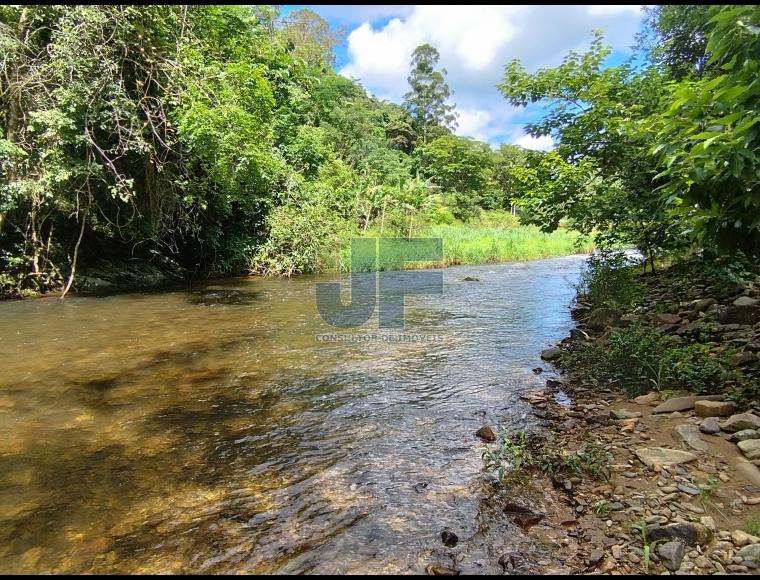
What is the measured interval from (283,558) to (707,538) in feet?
7.73

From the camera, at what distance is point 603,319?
724 cm

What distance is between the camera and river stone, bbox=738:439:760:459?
3.05m

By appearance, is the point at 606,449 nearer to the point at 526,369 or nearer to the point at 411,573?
the point at 411,573

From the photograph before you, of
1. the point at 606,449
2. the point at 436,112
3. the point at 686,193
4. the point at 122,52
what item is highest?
the point at 436,112

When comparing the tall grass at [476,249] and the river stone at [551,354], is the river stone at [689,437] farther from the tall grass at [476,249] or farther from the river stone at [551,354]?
the tall grass at [476,249]

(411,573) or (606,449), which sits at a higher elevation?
(606,449)

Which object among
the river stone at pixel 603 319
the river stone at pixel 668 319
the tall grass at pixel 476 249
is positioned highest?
the tall grass at pixel 476 249

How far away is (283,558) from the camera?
2.66m

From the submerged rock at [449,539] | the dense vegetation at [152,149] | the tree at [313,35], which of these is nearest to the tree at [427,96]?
the tree at [313,35]

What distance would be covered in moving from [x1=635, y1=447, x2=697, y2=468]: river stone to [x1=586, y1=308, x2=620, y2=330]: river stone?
3.92 m

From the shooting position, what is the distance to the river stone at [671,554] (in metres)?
2.30

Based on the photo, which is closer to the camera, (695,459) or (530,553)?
(530,553)

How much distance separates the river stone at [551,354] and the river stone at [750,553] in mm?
4177

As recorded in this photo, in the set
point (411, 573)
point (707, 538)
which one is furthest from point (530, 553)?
point (707, 538)
